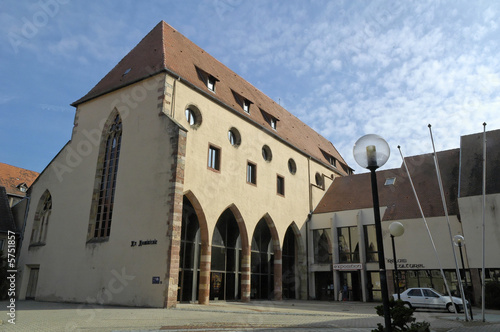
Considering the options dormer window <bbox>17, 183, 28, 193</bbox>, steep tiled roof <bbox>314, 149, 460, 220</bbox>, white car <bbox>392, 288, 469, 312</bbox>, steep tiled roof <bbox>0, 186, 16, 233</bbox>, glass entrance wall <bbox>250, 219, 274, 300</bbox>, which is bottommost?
white car <bbox>392, 288, 469, 312</bbox>

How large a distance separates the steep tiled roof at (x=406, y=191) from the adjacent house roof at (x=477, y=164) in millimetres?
1580

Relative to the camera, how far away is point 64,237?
21078 millimetres

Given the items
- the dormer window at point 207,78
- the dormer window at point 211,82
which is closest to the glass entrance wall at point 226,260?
the dormer window at point 211,82

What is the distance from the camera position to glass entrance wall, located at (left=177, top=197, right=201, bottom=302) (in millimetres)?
20031

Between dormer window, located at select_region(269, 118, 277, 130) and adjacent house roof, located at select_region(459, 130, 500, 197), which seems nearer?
adjacent house roof, located at select_region(459, 130, 500, 197)

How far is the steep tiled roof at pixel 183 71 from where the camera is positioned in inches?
838

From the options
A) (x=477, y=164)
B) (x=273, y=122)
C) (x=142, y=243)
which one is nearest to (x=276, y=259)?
(x=273, y=122)

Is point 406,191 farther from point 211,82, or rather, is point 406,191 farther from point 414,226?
point 211,82

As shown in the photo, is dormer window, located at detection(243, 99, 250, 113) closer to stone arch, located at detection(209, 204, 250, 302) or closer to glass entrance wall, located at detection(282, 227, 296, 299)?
stone arch, located at detection(209, 204, 250, 302)

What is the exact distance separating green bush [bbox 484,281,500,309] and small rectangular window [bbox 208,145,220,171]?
15.0 m

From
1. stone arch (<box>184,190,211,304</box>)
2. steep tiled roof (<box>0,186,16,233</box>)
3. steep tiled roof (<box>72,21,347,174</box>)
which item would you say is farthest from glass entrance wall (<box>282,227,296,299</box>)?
steep tiled roof (<box>0,186,16,233</box>)

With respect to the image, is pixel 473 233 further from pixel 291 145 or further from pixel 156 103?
pixel 156 103

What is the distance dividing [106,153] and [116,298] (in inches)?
308

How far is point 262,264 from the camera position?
2630 centimetres
